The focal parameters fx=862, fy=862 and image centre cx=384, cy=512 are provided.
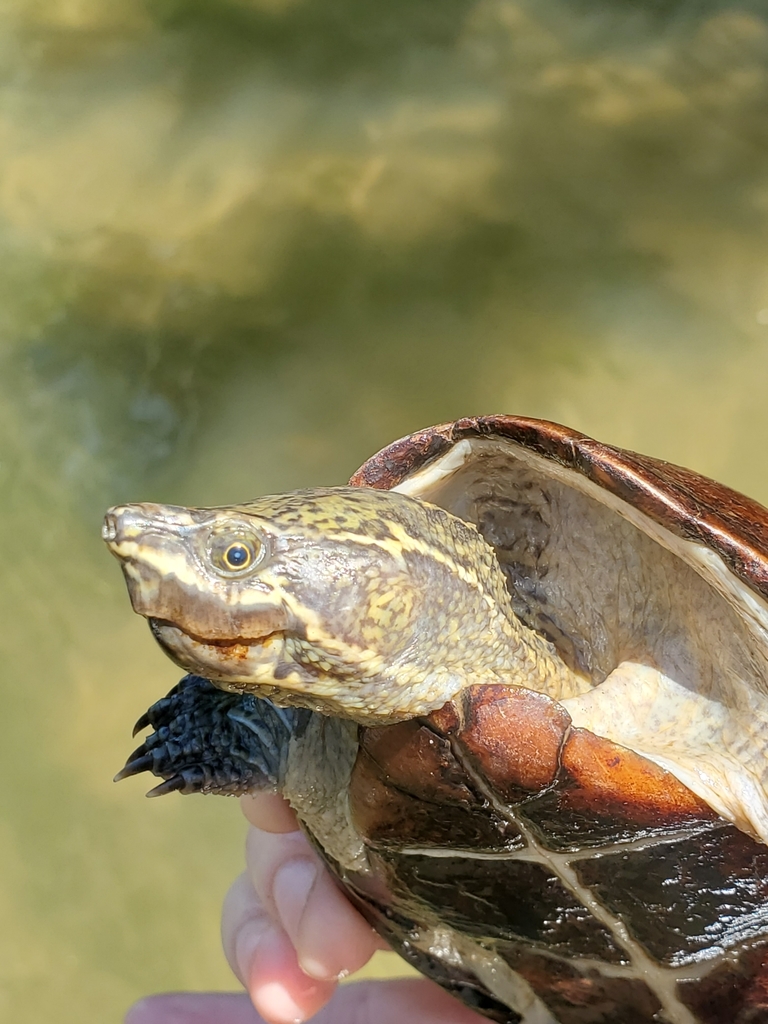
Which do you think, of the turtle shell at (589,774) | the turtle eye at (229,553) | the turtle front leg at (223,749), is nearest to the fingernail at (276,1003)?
the turtle shell at (589,774)

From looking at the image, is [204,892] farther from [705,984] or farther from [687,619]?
[687,619]

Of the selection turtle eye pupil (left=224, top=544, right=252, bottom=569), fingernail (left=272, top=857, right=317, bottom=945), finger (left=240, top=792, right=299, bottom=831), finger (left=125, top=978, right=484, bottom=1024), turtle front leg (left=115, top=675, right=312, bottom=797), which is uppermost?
turtle eye pupil (left=224, top=544, right=252, bottom=569)

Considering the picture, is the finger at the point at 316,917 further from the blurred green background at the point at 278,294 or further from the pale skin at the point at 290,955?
the blurred green background at the point at 278,294

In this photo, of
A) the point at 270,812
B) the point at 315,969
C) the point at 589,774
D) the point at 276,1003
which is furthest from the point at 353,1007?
the point at 589,774

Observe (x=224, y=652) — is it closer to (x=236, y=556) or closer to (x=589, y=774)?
(x=236, y=556)

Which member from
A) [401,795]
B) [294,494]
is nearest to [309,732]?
[401,795]

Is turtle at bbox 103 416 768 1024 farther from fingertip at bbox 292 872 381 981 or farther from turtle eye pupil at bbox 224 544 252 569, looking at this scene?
fingertip at bbox 292 872 381 981

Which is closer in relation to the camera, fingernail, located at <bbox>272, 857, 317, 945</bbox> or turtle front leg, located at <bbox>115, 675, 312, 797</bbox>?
turtle front leg, located at <bbox>115, 675, 312, 797</bbox>

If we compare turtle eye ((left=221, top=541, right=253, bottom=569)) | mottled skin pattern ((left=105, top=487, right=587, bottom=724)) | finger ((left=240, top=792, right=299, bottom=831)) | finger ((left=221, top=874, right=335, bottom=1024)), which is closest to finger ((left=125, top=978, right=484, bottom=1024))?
finger ((left=221, top=874, right=335, bottom=1024))
